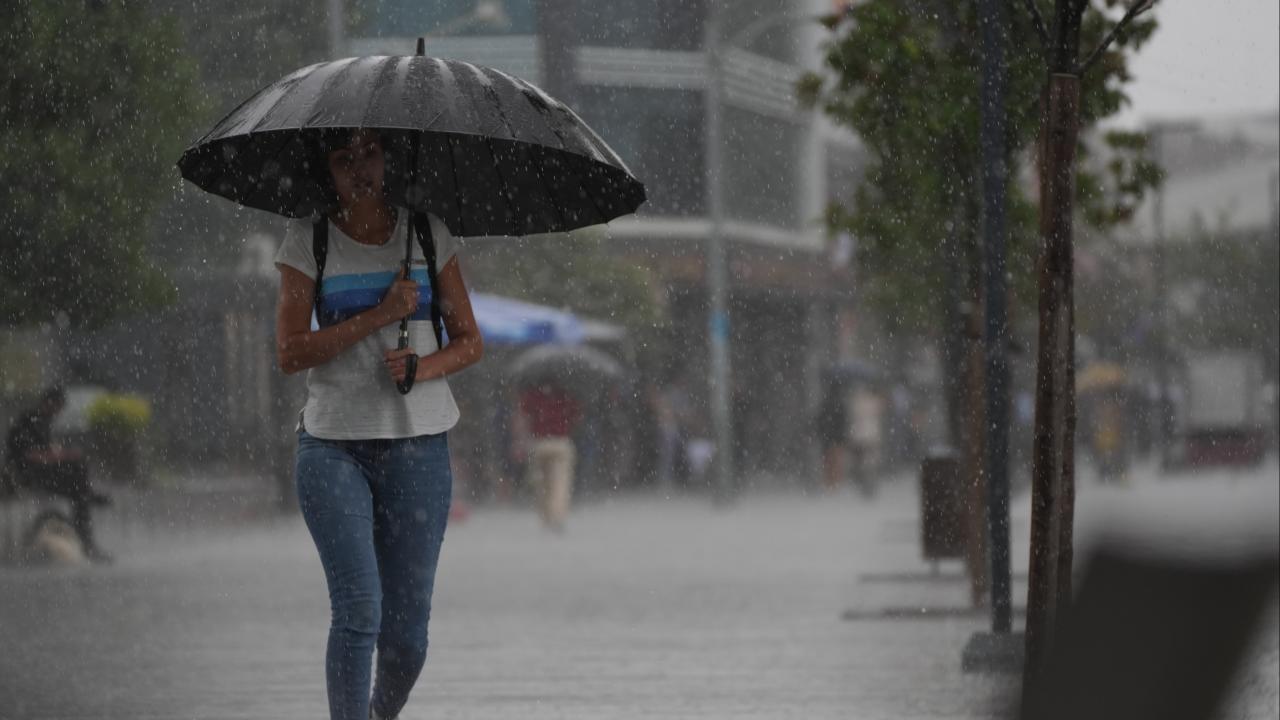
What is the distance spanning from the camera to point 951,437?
1421 cm

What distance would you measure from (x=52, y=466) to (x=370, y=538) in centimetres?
1258

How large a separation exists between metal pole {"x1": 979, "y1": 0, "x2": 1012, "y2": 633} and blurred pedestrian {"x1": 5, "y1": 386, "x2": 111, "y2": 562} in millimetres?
9028

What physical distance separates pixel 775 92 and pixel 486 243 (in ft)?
43.0

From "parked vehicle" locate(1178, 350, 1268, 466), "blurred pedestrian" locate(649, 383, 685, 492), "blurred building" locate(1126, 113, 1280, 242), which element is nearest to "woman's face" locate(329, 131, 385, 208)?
"blurred pedestrian" locate(649, 383, 685, 492)

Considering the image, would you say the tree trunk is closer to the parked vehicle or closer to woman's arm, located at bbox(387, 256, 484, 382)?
woman's arm, located at bbox(387, 256, 484, 382)

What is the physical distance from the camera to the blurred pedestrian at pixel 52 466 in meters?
16.3

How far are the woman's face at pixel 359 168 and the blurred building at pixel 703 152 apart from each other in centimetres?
3108

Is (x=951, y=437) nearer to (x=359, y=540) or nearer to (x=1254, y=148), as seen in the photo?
(x=359, y=540)

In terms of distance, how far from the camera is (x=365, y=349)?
15.6 feet

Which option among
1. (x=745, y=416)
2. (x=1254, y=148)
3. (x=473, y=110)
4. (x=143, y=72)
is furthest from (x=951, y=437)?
(x=1254, y=148)

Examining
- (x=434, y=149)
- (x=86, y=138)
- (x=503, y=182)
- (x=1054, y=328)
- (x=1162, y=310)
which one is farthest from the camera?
(x=1162, y=310)

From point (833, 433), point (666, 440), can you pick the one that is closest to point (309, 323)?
point (666, 440)

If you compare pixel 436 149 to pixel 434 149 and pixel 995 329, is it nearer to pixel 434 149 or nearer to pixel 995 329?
pixel 434 149

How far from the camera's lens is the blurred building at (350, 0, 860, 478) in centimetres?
4003
